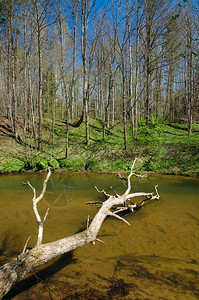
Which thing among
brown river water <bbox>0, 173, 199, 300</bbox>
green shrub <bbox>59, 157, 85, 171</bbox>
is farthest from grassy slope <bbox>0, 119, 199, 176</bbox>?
brown river water <bbox>0, 173, 199, 300</bbox>

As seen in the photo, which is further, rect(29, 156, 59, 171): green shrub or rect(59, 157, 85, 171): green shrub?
rect(59, 157, 85, 171): green shrub

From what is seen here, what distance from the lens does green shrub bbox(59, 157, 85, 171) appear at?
13.3 meters

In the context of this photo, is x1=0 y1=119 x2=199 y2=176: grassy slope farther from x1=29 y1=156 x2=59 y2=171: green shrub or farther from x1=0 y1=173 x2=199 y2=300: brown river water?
x1=0 y1=173 x2=199 y2=300: brown river water

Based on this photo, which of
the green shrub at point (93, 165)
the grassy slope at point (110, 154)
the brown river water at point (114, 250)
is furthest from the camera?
the green shrub at point (93, 165)

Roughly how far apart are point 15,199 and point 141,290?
609 cm

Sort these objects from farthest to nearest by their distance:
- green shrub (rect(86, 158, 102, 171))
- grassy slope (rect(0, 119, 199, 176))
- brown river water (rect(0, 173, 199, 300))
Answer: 1. green shrub (rect(86, 158, 102, 171))
2. grassy slope (rect(0, 119, 199, 176))
3. brown river water (rect(0, 173, 199, 300))

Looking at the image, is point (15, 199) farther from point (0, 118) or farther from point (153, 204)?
point (0, 118)

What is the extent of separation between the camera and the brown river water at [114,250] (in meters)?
2.75

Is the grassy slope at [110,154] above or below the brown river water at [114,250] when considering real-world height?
above

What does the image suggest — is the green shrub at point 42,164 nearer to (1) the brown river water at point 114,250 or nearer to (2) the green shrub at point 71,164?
(2) the green shrub at point 71,164

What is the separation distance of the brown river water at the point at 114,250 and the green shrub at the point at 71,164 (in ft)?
17.1

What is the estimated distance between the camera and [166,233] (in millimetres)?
4645

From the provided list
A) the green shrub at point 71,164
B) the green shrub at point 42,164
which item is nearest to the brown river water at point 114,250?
the green shrub at point 42,164

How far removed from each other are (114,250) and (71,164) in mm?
9912
